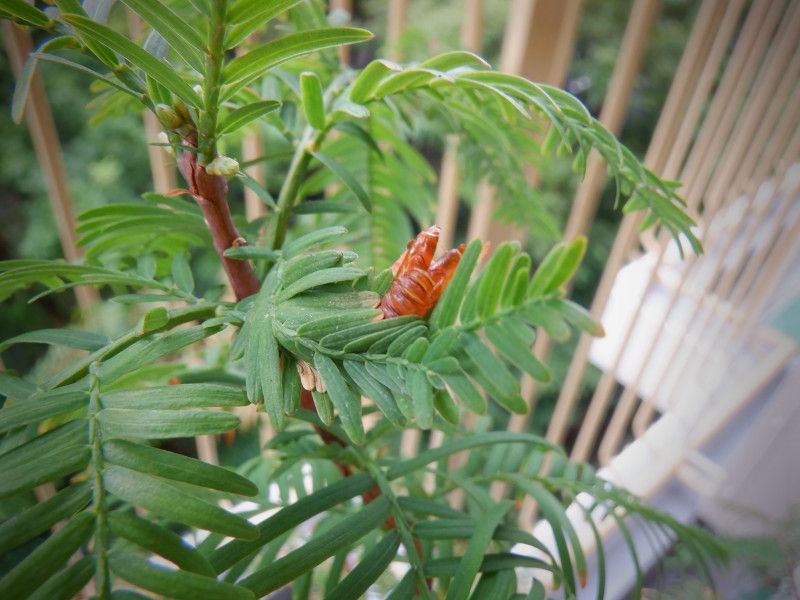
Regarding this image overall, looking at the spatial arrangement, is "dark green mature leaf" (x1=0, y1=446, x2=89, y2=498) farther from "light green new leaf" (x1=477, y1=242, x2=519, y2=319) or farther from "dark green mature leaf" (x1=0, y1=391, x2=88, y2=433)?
"light green new leaf" (x1=477, y1=242, x2=519, y2=319)

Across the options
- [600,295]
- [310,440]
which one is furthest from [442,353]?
[600,295]

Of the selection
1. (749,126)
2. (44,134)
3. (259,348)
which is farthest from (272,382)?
(749,126)

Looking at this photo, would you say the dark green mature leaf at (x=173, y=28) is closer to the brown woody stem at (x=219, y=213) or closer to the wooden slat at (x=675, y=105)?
the brown woody stem at (x=219, y=213)

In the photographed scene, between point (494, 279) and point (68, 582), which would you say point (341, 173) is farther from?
point (68, 582)

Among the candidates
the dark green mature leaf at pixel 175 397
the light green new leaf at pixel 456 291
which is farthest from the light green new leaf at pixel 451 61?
the dark green mature leaf at pixel 175 397

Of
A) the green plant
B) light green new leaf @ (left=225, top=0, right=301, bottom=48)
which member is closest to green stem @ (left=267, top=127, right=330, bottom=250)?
the green plant
